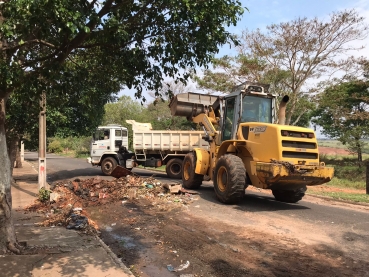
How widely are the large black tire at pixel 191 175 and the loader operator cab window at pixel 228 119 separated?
167 cm

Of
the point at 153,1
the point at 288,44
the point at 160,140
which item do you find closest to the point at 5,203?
the point at 153,1

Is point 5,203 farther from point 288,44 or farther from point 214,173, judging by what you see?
point 288,44

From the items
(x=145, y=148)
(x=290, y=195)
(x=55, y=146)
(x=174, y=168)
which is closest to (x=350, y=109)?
(x=174, y=168)

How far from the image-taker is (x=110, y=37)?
4.88m

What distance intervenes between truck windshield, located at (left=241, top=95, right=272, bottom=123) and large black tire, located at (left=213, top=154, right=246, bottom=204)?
4.71ft

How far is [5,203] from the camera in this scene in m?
5.18

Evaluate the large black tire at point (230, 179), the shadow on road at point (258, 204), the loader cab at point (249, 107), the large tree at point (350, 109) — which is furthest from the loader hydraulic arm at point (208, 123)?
the large tree at point (350, 109)

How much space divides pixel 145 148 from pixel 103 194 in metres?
6.75

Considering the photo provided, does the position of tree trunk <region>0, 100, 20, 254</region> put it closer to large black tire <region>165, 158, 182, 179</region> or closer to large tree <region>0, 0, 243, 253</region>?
large tree <region>0, 0, 243, 253</region>

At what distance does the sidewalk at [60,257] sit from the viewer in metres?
4.75

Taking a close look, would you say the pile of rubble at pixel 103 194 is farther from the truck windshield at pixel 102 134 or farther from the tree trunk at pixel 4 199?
the truck windshield at pixel 102 134

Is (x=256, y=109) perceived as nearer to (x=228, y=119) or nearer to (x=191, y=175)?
(x=228, y=119)

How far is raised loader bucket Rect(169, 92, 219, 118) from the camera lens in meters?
12.6

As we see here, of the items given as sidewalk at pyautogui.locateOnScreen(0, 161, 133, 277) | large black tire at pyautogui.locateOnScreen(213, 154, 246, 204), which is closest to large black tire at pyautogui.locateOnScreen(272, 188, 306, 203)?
large black tire at pyautogui.locateOnScreen(213, 154, 246, 204)
